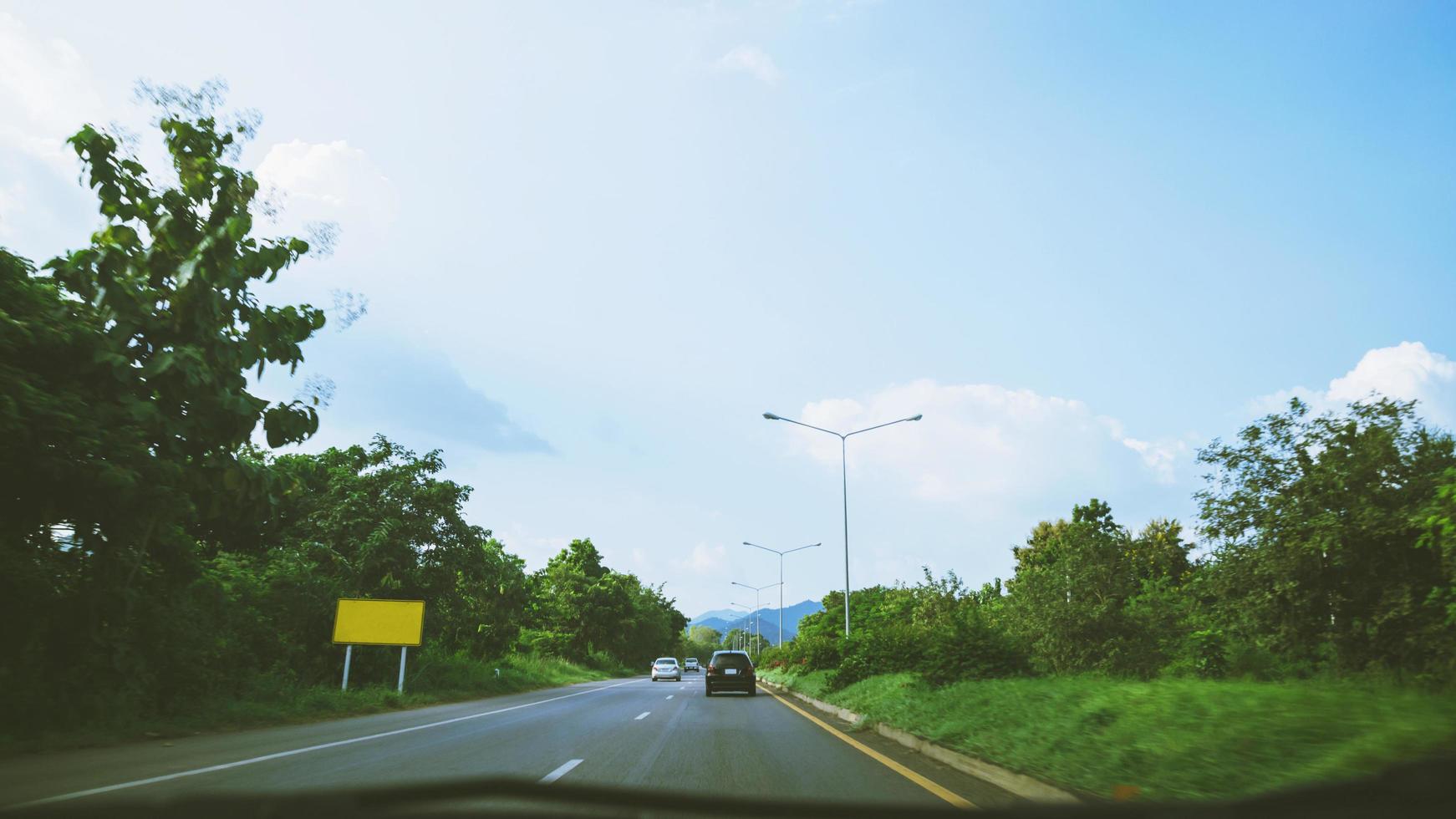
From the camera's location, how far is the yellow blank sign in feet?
75.2

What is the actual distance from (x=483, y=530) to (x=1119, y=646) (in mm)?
19249

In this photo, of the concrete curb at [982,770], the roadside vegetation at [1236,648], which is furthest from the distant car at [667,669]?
the concrete curb at [982,770]

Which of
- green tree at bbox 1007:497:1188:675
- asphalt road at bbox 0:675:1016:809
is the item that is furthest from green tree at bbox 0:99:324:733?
green tree at bbox 1007:497:1188:675

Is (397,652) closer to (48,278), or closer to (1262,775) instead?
(48,278)

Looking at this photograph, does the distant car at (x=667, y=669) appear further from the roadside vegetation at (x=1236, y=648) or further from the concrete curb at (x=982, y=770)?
the concrete curb at (x=982, y=770)

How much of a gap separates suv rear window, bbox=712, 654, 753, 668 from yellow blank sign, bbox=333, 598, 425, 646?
9048 millimetres

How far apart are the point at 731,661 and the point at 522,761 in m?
18.6

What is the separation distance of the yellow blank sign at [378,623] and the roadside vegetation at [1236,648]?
11.5 meters

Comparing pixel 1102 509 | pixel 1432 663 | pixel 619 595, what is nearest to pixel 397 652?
pixel 1432 663

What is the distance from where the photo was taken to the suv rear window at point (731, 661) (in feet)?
87.5

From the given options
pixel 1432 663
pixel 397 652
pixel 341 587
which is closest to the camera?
pixel 1432 663

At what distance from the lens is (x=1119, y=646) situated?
18.6 metres

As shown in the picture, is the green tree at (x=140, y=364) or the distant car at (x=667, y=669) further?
the distant car at (x=667, y=669)

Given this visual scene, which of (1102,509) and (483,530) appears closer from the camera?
(483,530)
